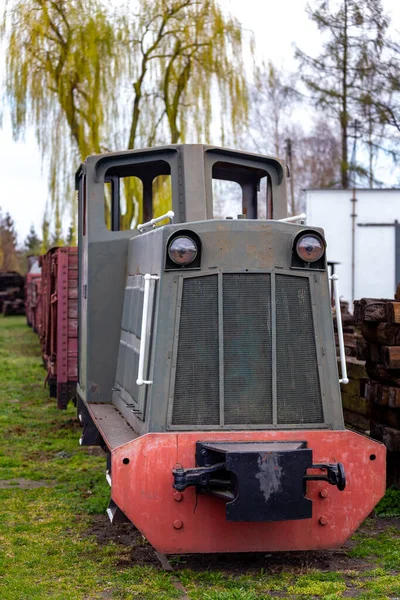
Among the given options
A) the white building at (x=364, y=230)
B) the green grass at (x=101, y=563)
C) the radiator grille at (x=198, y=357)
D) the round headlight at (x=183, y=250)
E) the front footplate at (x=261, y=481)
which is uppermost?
the white building at (x=364, y=230)

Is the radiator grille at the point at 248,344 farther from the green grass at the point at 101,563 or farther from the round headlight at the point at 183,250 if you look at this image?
the green grass at the point at 101,563

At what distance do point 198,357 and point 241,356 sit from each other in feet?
0.87

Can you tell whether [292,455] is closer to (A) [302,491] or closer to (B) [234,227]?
(A) [302,491]

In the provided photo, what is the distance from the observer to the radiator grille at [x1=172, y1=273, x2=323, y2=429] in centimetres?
514

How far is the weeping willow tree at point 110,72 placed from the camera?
19.8m

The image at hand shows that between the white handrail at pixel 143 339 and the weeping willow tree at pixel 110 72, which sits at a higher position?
the weeping willow tree at pixel 110 72

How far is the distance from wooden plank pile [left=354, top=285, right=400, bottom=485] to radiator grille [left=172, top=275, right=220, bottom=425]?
1895 mm

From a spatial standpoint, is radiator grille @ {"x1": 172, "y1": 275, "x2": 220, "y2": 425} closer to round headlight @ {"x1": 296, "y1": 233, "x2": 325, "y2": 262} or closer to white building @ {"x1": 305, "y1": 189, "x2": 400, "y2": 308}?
round headlight @ {"x1": 296, "y1": 233, "x2": 325, "y2": 262}

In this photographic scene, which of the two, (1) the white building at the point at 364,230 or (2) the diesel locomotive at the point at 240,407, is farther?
(1) the white building at the point at 364,230

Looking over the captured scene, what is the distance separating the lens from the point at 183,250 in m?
5.12

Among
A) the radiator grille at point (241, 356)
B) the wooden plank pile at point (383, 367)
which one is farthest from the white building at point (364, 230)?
the radiator grille at point (241, 356)

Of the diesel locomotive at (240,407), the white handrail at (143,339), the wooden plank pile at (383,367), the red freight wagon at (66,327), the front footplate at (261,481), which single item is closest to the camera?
the front footplate at (261,481)

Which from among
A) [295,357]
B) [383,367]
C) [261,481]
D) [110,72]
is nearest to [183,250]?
[295,357]

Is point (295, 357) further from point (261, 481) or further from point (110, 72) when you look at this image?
point (110, 72)
